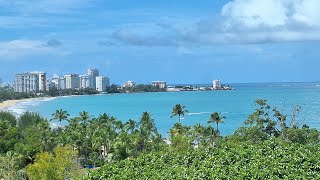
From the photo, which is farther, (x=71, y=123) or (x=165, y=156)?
(x=71, y=123)

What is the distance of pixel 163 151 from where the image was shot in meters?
24.5

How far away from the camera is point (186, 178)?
14.5 m

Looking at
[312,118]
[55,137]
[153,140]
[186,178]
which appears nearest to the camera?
[186,178]

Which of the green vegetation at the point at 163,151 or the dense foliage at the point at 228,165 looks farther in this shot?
the green vegetation at the point at 163,151

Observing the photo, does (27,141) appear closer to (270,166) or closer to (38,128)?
(38,128)

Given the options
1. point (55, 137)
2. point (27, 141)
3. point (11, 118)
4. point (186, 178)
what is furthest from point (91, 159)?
point (186, 178)

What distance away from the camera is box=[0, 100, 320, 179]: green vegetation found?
1542 cm

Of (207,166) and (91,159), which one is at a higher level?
(207,166)

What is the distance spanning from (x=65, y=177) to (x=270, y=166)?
1109 inches

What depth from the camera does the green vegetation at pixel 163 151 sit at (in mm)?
15422

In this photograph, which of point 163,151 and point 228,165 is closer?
point 228,165

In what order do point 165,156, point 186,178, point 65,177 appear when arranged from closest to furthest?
1. point 186,178
2. point 165,156
3. point 65,177

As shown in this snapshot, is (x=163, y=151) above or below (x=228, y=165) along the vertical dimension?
below

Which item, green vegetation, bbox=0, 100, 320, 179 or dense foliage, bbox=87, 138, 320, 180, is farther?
green vegetation, bbox=0, 100, 320, 179
